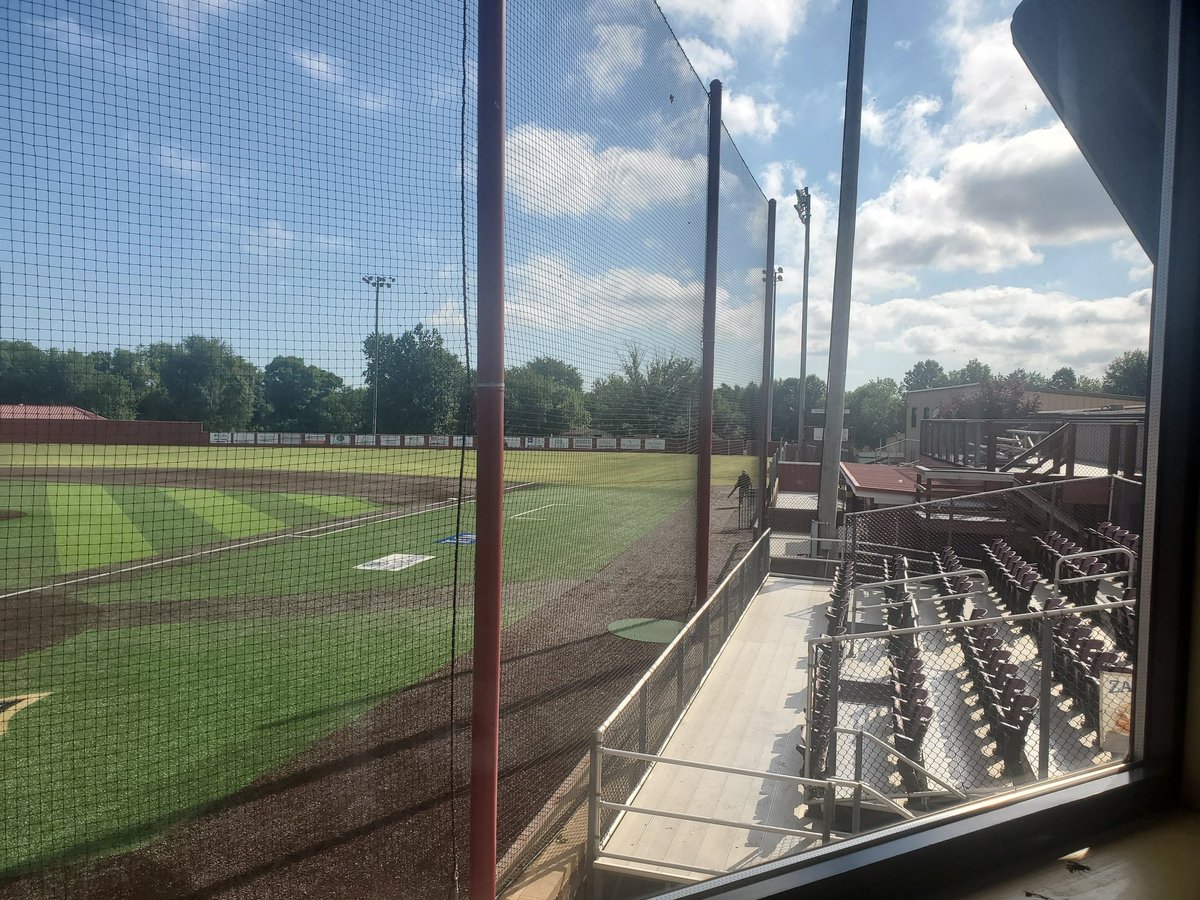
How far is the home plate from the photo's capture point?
988cm

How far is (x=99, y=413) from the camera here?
2.74m

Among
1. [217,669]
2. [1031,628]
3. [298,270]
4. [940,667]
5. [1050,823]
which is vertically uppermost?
[298,270]

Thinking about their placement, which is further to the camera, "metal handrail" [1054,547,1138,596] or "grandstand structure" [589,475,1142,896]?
"grandstand structure" [589,475,1142,896]

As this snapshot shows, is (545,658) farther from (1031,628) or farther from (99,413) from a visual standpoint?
(99,413)

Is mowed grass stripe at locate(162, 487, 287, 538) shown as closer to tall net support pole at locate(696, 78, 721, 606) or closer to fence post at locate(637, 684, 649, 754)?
tall net support pole at locate(696, 78, 721, 606)

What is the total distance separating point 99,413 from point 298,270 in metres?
1.16

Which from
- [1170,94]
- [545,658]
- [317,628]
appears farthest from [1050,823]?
[317,628]

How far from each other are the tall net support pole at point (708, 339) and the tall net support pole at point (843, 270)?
98.6 inches

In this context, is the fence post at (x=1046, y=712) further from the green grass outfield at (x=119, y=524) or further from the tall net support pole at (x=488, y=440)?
the green grass outfield at (x=119, y=524)

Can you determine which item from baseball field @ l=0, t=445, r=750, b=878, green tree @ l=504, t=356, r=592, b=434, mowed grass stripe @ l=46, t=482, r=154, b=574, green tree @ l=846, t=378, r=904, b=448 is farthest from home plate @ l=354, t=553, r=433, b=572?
green tree @ l=504, t=356, r=592, b=434

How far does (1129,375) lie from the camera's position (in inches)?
48.7

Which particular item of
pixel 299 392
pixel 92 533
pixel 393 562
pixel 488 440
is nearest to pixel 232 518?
pixel 92 533

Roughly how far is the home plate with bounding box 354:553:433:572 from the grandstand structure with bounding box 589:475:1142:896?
527cm

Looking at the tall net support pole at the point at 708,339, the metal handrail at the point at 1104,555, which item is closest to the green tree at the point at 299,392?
the metal handrail at the point at 1104,555
